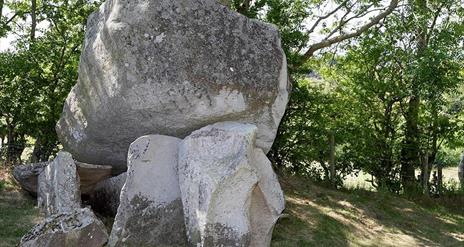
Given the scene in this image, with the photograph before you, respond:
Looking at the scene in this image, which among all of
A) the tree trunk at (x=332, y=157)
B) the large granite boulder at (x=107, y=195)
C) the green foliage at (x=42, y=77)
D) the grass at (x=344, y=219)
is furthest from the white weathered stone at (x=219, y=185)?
the tree trunk at (x=332, y=157)

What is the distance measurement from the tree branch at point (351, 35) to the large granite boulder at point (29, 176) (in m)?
6.41

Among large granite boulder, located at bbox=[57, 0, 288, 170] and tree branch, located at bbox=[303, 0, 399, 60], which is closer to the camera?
large granite boulder, located at bbox=[57, 0, 288, 170]

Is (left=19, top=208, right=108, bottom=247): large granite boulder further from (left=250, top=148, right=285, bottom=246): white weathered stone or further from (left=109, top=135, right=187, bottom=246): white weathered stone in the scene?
(left=250, top=148, right=285, bottom=246): white weathered stone

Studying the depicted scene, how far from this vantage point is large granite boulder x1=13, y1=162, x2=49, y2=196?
769 centimetres

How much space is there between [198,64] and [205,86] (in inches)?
11.2

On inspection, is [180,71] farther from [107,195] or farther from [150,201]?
[107,195]

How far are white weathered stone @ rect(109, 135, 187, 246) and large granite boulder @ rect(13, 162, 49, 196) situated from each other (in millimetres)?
2204

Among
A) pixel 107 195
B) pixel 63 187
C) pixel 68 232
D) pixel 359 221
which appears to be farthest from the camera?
pixel 359 221

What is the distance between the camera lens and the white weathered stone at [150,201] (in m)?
6.01

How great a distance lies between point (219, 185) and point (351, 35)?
24.1ft

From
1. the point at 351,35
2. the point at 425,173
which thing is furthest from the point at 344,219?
the point at 351,35

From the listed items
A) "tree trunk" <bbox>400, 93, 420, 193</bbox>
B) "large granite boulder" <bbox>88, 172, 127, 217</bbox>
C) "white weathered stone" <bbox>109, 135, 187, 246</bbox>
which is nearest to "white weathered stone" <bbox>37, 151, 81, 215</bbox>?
"large granite boulder" <bbox>88, 172, 127, 217</bbox>

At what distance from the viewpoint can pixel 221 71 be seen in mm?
6582

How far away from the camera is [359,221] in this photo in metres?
8.66
